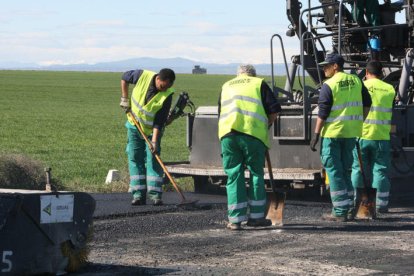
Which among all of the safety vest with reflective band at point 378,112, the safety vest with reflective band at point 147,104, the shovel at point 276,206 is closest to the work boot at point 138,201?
the safety vest with reflective band at point 147,104

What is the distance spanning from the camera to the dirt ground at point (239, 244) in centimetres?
790

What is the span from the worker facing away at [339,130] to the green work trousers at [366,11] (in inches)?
113

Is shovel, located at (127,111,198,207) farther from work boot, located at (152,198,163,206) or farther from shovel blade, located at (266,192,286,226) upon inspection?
shovel blade, located at (266,192,286,226)

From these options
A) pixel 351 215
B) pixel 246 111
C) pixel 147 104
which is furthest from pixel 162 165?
pixel 351 215

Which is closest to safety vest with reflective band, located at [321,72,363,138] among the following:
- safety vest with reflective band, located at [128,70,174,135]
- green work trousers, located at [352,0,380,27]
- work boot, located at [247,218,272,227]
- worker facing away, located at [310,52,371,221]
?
worker facing away, located at [310,52,371,221]

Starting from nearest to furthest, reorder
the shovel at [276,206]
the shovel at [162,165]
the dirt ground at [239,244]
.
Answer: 1. the dirt ground at [239,244]
2. the shovel at [276,206]
3. the shovel at [162,165]

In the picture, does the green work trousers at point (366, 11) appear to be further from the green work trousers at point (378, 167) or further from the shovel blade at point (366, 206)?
the shovel blade at point (366, 206)

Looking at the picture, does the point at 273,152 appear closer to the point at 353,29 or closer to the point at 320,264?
the point at 353,29

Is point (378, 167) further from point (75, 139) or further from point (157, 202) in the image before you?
point (75, 139)

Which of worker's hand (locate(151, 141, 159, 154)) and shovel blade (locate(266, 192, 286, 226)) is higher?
worker's hand (locate(151, 141, 159, 154))

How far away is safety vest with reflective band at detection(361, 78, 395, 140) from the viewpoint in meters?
11.8

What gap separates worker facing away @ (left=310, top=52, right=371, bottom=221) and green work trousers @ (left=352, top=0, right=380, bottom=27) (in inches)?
113

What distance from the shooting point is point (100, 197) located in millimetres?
13055

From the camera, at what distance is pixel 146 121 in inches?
476
